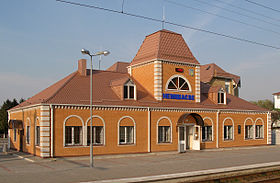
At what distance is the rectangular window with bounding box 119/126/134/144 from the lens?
25802 mm

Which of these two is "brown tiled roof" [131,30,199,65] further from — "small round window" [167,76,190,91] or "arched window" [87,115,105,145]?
"arched window" [87,115,105,145]

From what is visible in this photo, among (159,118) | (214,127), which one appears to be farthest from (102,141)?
(214,127)

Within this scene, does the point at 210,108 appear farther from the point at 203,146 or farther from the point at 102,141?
the point at 102,141

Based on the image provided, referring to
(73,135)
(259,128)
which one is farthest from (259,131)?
(73,135)

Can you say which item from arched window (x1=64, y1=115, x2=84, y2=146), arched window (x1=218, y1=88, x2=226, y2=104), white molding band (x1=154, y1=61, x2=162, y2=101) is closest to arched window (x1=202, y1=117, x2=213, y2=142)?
arched window (x1=218, y1=88, x2=226, y2=104)

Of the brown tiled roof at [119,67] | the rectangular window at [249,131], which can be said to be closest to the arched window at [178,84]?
the rectangular window at [249,131]

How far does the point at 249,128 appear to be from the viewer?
3469 cm

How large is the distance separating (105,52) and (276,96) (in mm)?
85469

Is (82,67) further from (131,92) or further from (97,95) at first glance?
(131,92)

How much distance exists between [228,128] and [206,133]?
332 centimetres

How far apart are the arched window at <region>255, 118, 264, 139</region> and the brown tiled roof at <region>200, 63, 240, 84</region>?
11.8 meters

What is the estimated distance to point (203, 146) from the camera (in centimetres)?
3008

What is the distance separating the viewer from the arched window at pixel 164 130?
27683 mm

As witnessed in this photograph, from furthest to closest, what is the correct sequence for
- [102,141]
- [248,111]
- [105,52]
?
[248,111] < [102,141] < [105,52]
